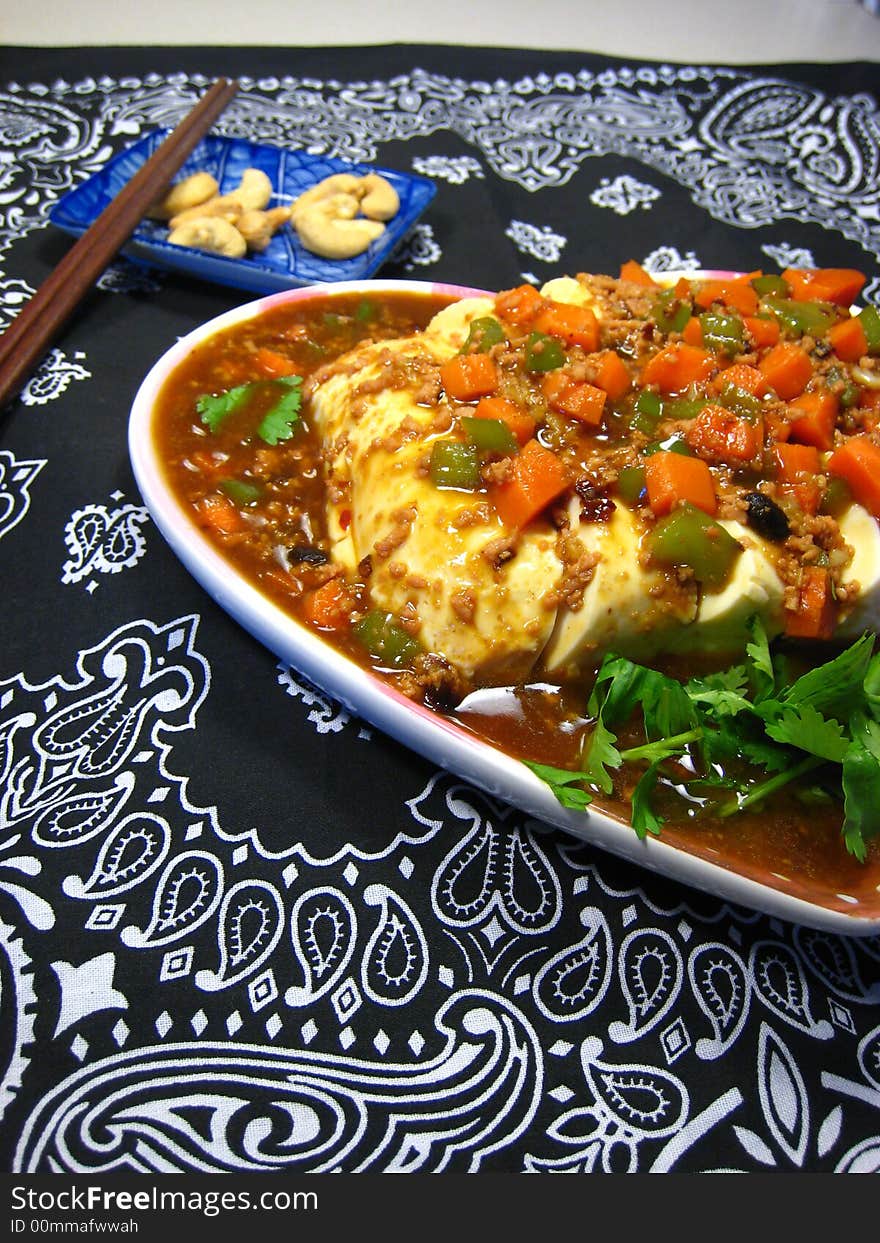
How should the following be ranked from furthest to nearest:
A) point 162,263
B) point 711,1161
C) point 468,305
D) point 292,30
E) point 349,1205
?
point 292,30 → point 162,263 → point 468,305 → point 711,1161 → point 349,1205

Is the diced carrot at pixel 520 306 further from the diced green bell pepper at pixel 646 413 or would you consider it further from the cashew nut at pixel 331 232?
the cashew nut at pixel 331 232

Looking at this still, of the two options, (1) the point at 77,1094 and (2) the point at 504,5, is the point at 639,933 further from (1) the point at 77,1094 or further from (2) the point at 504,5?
(2) the point at 504,5

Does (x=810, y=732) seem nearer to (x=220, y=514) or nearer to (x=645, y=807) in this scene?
(x=645, y=807)

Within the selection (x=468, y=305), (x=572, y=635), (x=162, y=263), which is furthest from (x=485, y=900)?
(x=162, y=263)

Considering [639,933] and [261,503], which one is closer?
[639,933]

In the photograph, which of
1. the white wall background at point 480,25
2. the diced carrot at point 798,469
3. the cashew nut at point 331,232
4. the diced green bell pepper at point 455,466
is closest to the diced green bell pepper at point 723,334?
the diced carrot at point 798,469

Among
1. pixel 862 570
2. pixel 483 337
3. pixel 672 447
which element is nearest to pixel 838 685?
pixel 862 570

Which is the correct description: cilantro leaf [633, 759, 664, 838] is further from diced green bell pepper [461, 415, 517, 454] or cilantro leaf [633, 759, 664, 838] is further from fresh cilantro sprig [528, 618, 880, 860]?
diced green bell pepper [461, 415, 517, 454]
